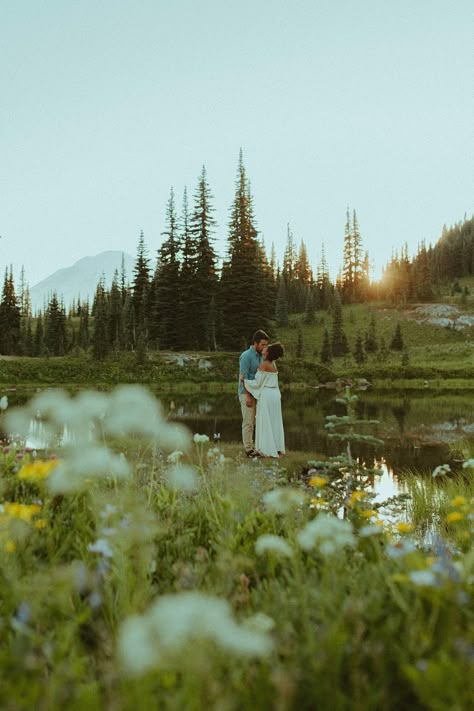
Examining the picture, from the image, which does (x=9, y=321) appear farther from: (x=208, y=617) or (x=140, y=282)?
(x=208, y=617)

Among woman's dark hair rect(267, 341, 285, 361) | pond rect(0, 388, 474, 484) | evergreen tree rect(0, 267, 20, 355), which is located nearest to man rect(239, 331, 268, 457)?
woman's dark hair rect(267, 341, 285, 361)

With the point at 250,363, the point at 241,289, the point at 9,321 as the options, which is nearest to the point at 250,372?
the point at 250,363

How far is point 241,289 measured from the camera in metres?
52.2

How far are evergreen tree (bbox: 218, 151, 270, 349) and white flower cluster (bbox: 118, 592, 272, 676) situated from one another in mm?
49464

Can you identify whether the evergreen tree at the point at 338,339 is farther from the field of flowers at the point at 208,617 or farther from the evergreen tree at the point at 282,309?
the field of flowers at the point at 208,617

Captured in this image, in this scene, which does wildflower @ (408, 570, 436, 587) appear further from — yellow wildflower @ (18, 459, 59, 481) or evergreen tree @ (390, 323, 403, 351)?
evergreen tree @ (390, 323, 403, 351)

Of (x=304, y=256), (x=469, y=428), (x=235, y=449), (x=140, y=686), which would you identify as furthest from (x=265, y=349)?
(x=304, y=256)

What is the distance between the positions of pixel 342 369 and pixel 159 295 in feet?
61.1

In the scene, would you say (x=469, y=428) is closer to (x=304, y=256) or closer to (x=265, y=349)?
(x=265, y=349)

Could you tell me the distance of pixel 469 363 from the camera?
50.8m

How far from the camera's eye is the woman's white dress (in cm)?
1134

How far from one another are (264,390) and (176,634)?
403 inches

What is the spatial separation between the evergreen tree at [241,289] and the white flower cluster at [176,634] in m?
49.5

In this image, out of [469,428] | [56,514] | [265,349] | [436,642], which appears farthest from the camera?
[469,428]
